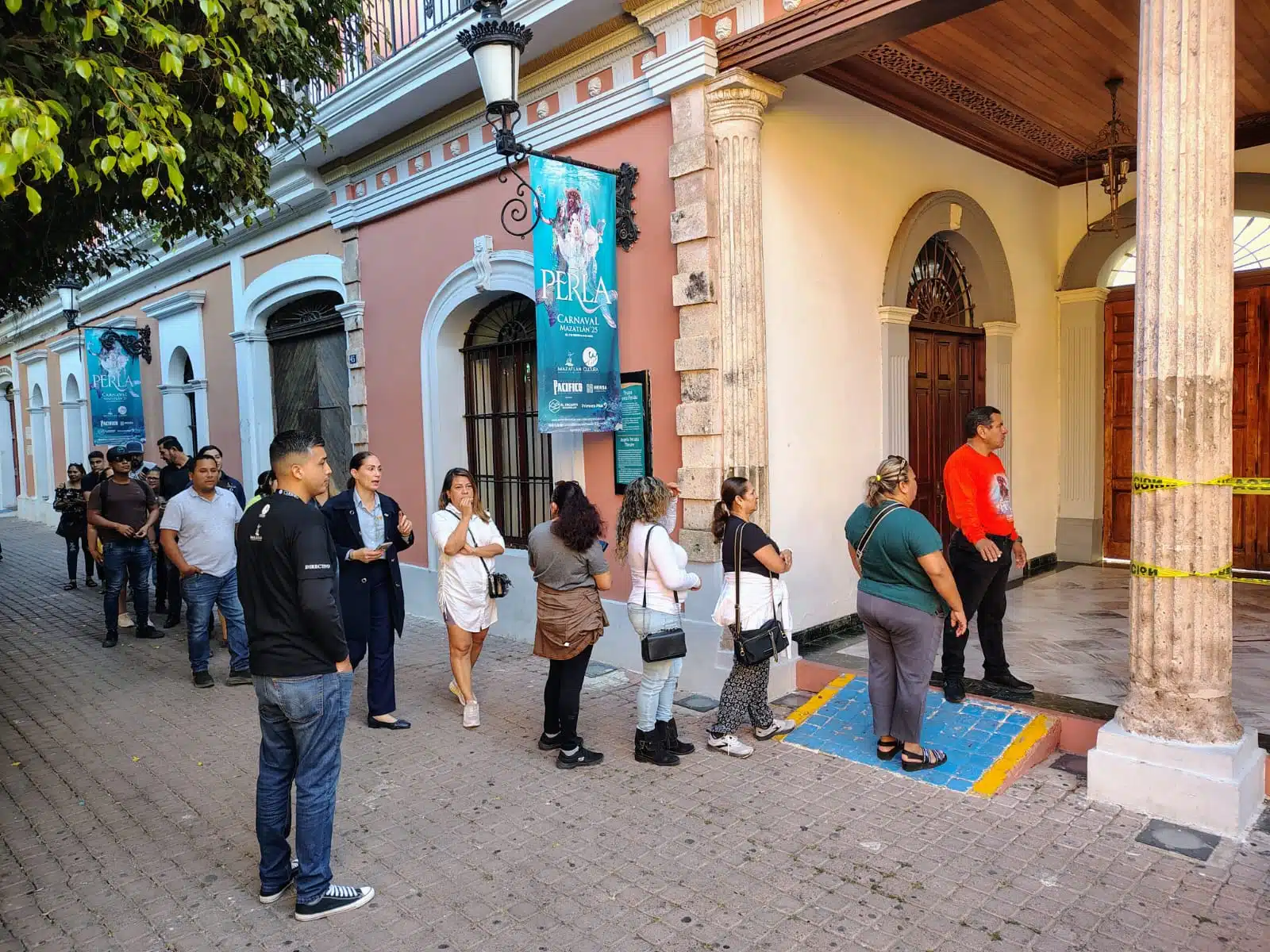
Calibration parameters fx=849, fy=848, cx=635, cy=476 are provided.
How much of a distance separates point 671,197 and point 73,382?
16.7 m

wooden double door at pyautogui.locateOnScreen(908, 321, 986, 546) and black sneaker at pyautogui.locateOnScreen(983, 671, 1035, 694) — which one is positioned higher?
wooden double door at pyautogui.locateOnScreen(908, 321, 986, 546)

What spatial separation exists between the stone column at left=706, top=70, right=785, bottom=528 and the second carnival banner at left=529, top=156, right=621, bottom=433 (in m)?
0.94

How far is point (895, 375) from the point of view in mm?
7012

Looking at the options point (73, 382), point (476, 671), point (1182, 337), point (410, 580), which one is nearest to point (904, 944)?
point (1182, 337)

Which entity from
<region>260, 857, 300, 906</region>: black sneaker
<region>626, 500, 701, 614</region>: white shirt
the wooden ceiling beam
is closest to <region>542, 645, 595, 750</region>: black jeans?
<region>626, 500, 701, 614</region>: white shirt

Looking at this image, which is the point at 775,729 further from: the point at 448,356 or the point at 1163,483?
the point at 448,356


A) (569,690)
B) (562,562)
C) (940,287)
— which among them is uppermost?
(940,287)

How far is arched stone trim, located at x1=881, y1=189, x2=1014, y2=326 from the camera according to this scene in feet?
23.0

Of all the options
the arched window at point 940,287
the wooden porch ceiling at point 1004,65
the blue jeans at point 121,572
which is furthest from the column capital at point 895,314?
the blue jeans at point 121,572

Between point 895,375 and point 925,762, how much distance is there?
3.57m

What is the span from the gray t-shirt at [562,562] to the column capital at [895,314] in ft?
11.8

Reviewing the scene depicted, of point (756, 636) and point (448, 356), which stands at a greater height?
point (448, 356)

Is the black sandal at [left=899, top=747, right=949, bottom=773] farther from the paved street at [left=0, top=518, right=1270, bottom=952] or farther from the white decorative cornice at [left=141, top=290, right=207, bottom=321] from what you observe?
the white decorative cornice at [left=141, top=290, right=207, bottom=321]

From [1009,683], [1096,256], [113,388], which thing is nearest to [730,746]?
[1009,683]
